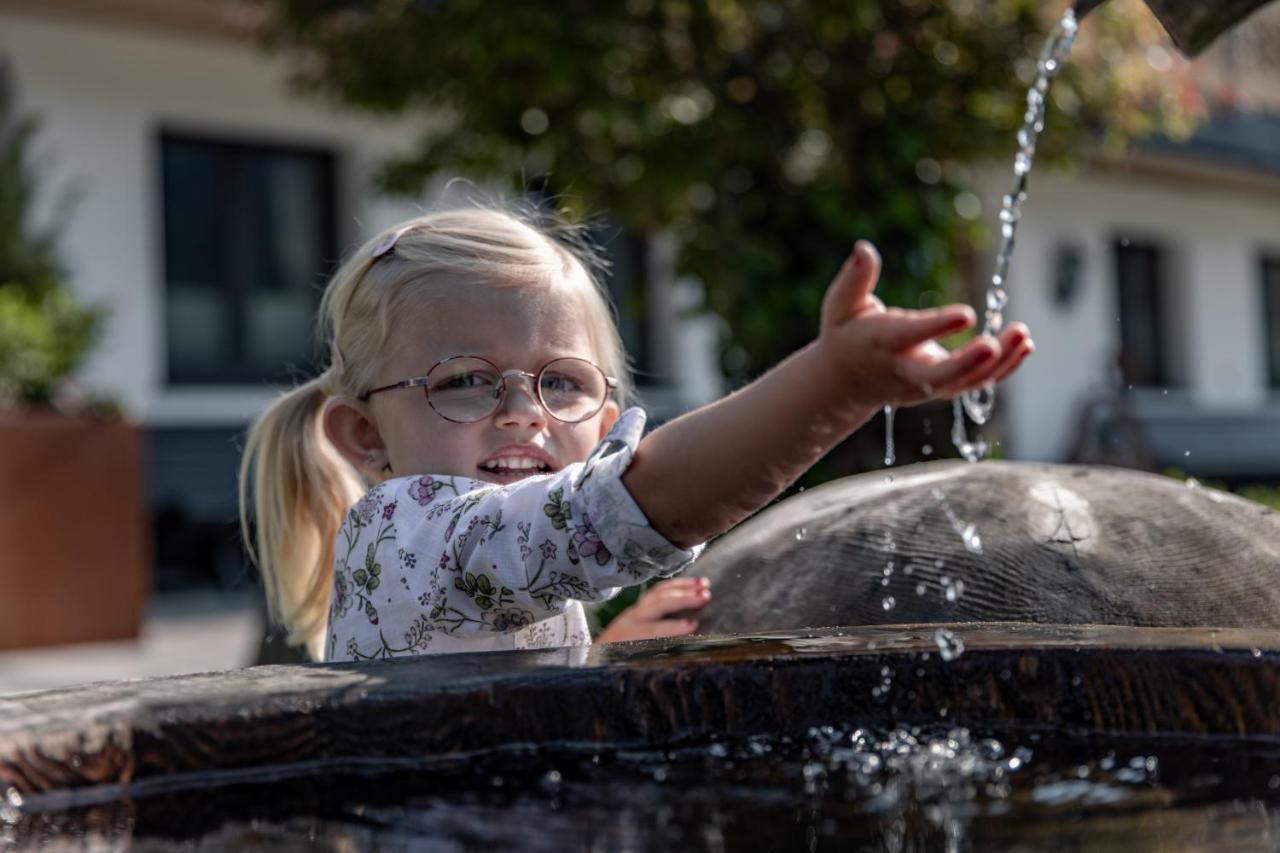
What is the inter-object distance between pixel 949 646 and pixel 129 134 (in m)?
9.36

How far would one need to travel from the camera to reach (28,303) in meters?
8.42

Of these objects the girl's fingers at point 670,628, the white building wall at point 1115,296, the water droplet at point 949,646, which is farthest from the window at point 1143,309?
the water droplet at point 949,646

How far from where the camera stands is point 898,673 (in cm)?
164

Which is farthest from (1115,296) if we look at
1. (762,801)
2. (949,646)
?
(762,801)

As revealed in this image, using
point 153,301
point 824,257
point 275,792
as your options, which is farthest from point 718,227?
point 153,301

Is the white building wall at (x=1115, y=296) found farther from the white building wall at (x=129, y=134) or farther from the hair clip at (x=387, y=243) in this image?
the hair clip at (x=387, y=243)

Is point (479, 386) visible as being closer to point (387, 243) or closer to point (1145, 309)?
point (387, 243)

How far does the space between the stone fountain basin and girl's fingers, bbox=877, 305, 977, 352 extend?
38 cm

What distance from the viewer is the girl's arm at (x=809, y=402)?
138 centimetres

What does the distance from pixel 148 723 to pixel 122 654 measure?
628 centimetres

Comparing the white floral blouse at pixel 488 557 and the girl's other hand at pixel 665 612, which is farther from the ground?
the white floral blouse at pixel 488 557

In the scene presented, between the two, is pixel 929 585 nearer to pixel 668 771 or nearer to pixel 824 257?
pixel 668 771

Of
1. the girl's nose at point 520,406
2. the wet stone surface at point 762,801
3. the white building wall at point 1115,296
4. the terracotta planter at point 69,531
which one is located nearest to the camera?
the wet stone surface at point 762,801

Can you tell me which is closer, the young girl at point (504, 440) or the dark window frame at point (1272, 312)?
the young girl at point (504, 440)
